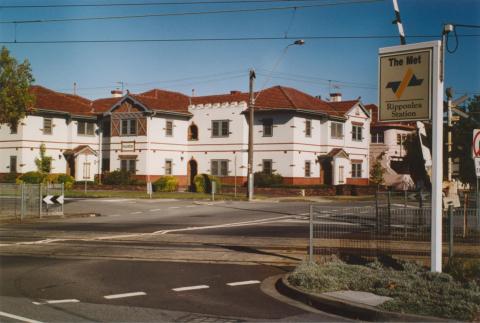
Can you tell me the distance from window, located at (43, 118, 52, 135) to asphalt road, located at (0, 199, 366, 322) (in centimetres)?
2576

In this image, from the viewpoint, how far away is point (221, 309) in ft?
27.4

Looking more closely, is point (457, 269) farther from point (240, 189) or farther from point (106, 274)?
point (240, 189)

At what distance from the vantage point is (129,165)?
47.7 m

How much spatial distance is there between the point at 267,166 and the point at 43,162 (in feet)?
62.7

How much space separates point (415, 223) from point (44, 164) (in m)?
38.1

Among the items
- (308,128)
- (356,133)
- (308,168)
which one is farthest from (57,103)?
(356,133)

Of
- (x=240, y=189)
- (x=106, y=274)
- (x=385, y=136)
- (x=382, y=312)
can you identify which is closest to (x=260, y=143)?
(x=240, y=189)

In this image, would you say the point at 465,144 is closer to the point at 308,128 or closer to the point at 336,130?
the point at 336,130

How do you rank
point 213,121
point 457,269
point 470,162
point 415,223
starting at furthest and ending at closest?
point 213,121, point 470,162, point 415,223, point 457,269

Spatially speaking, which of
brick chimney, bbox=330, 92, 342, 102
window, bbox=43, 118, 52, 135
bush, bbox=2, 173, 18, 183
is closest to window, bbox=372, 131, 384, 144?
brick chimney, bbox=330, 92, 342, 102

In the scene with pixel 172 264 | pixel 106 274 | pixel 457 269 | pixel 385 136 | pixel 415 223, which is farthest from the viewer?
pixel 385 136

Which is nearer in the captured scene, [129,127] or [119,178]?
[119,178]

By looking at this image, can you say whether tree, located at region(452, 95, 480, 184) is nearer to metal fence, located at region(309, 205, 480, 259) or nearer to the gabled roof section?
the gabled roof section

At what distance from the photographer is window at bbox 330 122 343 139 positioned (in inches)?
1879
